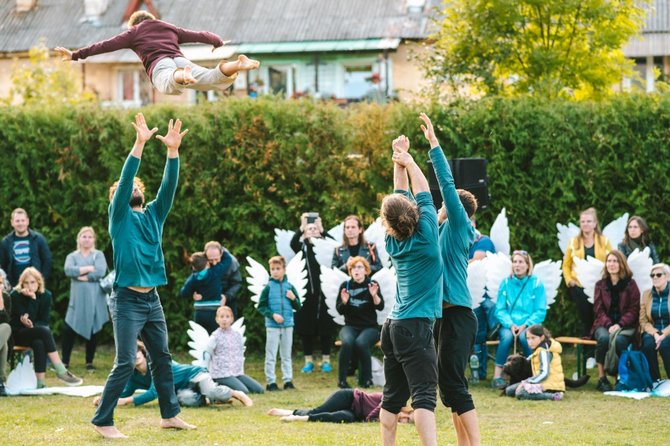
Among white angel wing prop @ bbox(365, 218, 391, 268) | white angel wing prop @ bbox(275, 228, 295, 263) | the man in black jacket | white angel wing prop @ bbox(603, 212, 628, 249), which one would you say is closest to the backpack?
white angel wing prop @ bbox(603, 212, 628, 249)

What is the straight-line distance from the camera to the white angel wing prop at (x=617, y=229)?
12.9 metres

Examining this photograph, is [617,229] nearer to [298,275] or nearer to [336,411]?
[298,275]

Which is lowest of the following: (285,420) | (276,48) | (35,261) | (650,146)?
(285,420)

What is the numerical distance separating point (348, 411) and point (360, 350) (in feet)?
7.40

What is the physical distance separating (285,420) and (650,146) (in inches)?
245

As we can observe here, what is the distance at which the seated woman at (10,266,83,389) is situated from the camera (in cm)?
1179

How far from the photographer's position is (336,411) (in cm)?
934

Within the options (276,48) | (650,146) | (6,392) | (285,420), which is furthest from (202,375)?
(276,48)

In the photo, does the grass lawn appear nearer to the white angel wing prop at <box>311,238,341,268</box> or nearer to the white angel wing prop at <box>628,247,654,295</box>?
the white angel wing prop at <box>628,247,654,295</box>

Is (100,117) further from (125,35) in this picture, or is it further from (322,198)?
(125,35)

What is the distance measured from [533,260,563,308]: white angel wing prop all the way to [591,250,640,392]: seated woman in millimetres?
519

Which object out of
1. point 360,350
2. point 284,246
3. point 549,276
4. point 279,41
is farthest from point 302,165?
point 279,41

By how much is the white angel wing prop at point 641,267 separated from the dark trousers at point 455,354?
5.28 m

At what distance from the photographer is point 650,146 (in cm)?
1316
